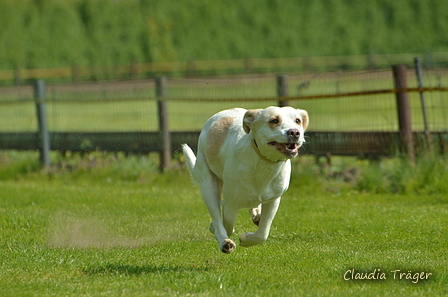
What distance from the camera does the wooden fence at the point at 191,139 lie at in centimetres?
988

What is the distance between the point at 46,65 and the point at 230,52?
12.4 meters

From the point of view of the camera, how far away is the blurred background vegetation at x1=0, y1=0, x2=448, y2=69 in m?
45.9

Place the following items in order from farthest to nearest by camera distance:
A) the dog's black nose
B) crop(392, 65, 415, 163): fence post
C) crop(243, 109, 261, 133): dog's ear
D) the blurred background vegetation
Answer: the blurred background vegetation, crop(392, 65, 415, 163): fence post, crop(243, 109, 261, 133): dog's ear, the dog's black nose

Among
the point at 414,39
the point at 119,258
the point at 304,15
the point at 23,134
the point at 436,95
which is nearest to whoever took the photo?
the point at 119,258

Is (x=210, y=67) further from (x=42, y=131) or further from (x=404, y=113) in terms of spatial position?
(x=404, y=113)

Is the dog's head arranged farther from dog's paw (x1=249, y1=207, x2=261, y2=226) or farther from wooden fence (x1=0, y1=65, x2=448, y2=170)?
wooden fence (x1=0, y1=65, x2=448, y2=170)

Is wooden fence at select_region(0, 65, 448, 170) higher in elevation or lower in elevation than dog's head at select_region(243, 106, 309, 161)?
lower

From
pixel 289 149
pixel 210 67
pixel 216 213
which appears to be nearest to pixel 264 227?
pixel 216 213

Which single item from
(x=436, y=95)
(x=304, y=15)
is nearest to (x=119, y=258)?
(x=436, y=95)

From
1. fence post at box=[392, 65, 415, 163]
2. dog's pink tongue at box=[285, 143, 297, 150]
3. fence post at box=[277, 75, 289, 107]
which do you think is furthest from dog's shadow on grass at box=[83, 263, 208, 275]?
fence post at box=[277, 75, 289, 107]

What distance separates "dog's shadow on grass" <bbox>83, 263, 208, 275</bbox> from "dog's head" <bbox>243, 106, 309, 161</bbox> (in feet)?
3.77

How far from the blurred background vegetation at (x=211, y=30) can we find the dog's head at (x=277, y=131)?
39341 mm

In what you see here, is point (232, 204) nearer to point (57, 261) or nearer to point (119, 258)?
point (119, 258)

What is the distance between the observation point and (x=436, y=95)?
1864cm
